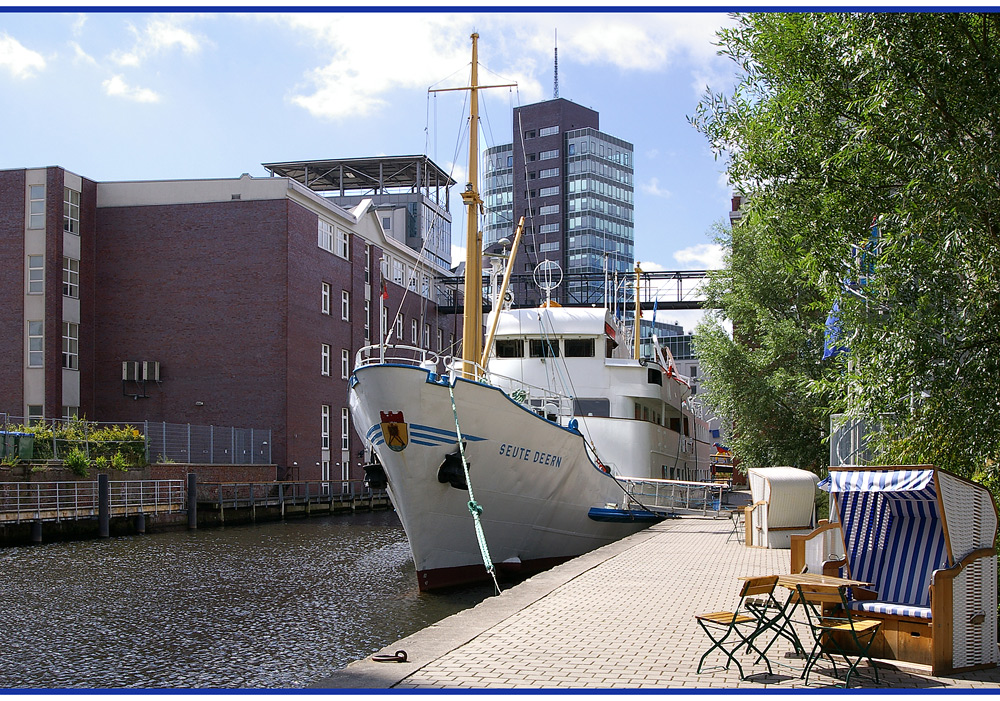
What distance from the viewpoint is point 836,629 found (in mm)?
7504

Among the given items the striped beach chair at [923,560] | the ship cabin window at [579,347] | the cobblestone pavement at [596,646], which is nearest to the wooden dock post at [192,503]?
the ship cabin window at [579,347]

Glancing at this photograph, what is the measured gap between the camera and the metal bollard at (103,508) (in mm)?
29672

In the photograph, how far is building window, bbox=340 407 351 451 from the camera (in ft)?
169

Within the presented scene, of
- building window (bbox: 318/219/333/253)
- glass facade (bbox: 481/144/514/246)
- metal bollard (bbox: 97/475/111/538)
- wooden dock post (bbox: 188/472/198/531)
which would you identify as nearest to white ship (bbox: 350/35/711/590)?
metal bollard (bbox: 97/475/111/538)

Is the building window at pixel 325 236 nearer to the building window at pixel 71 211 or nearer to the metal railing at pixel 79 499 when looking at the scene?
the building window at pixel 71 211

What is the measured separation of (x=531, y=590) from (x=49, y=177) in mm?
38996

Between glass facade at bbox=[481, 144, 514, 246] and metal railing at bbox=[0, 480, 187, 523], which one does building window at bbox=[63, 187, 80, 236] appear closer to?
metal railing at bbox=[0, 480, 187, 523]

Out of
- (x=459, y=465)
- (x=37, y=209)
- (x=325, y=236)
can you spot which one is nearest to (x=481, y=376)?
(x=459, y=465)

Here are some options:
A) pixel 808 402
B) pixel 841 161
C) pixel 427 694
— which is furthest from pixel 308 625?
pixel 808 402

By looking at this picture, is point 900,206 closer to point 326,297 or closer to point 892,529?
point 892,529

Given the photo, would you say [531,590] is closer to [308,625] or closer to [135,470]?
[308,625]

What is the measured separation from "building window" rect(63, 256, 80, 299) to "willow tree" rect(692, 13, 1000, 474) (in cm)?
3976

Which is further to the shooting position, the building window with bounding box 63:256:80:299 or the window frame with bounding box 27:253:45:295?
the building window with bounding box 63:256:80:299

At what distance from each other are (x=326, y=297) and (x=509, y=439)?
113 feet
